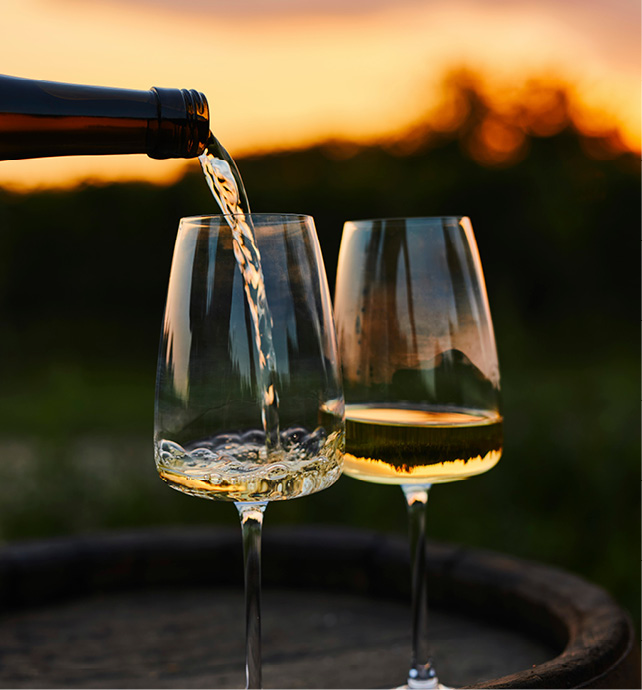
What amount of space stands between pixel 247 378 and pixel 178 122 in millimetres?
398

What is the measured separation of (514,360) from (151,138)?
3318 mm

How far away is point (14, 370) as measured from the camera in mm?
7109

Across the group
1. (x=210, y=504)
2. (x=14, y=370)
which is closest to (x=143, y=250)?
(x=14, y=370)

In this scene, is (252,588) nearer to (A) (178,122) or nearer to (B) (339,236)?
(A) (178,122)

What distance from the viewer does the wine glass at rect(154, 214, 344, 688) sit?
1.04m

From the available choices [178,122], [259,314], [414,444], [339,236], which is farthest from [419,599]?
[339,236]

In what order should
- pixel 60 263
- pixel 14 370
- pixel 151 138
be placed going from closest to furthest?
pixel 151 138 < pixel 14 370 < pixel 60 263

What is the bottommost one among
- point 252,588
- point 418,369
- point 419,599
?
point 419,599

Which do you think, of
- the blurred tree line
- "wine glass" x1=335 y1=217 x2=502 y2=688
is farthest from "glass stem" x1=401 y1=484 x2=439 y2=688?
the blurred tree line

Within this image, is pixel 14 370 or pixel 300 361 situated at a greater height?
pixel 300 361

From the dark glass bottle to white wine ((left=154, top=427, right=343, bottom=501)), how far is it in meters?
0.44

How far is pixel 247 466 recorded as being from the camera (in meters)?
1.03

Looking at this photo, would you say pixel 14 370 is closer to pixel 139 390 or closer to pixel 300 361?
pixel 139 390

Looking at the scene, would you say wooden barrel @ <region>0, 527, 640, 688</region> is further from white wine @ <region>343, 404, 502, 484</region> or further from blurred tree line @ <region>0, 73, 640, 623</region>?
blurred tree line @ <region>0, 73, 640, 623</region>
